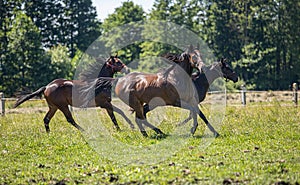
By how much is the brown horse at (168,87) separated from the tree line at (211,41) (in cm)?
2704

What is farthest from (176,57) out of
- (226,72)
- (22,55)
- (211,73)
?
(22,55)

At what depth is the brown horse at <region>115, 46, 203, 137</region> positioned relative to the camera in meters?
10.9

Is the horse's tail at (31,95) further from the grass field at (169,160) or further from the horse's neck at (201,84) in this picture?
the horse's neck at (201,84)

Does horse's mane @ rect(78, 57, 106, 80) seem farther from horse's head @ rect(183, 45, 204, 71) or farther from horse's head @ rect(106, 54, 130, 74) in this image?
horse's head @ rect(183, 45, 204, 71)

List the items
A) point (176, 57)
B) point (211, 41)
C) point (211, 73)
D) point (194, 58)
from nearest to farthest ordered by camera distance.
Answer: point (194, 58) → point (176, 57) → point (211, 73) → point (211, 41)

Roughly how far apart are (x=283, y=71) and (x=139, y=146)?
36663 mm

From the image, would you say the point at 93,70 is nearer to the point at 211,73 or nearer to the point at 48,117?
the point at 48,117

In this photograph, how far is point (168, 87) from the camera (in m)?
10.9

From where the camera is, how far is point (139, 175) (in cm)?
678

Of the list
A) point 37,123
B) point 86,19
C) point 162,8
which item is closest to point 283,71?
point 162,8

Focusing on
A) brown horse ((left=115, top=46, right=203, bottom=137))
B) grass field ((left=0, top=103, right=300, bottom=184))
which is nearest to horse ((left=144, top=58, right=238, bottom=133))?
grass field ((left=0, top=103, right=300, bottom=184))

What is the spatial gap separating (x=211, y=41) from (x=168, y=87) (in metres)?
37.6

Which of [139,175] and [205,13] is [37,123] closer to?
[139,175]

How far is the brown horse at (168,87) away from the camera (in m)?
10.9
